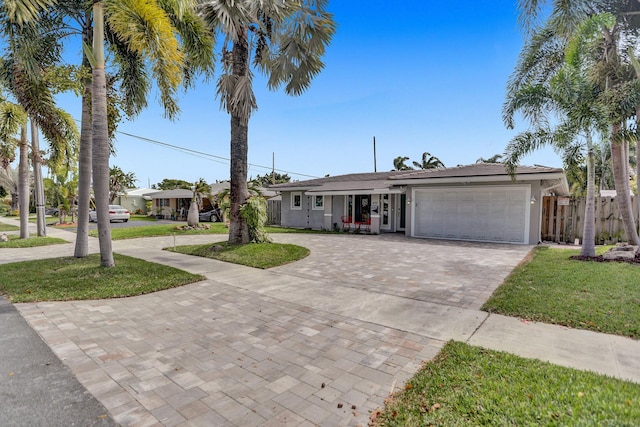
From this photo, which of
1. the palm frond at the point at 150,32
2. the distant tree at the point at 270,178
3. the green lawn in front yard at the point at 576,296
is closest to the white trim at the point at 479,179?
the green lawn in front yard at the point at 576,296

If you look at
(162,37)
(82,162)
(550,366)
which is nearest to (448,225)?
(550,366)

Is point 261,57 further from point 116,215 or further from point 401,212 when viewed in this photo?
point 116,215

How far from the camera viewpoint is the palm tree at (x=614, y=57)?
861 centimetres

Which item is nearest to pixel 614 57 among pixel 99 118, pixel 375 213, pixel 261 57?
pixel 375 213

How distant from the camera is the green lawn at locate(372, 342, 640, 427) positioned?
8.02 feet

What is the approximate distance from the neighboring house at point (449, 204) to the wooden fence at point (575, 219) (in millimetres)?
842

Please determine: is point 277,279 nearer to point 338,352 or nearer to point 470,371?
point 338,352

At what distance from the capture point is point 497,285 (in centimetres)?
683

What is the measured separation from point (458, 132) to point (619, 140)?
40.5 feet

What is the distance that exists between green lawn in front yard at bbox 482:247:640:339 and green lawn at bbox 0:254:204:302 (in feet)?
21.4

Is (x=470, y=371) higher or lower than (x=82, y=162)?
lower

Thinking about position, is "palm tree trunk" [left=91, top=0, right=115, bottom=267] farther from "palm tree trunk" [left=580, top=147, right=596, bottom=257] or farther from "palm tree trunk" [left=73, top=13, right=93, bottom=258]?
"palm tree trunk" [left=580, top=147, right=596, bottom=257]

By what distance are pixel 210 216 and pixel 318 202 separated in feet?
35.3

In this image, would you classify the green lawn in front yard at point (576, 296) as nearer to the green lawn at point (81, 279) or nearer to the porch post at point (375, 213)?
the green lawn at point (81, 279)
